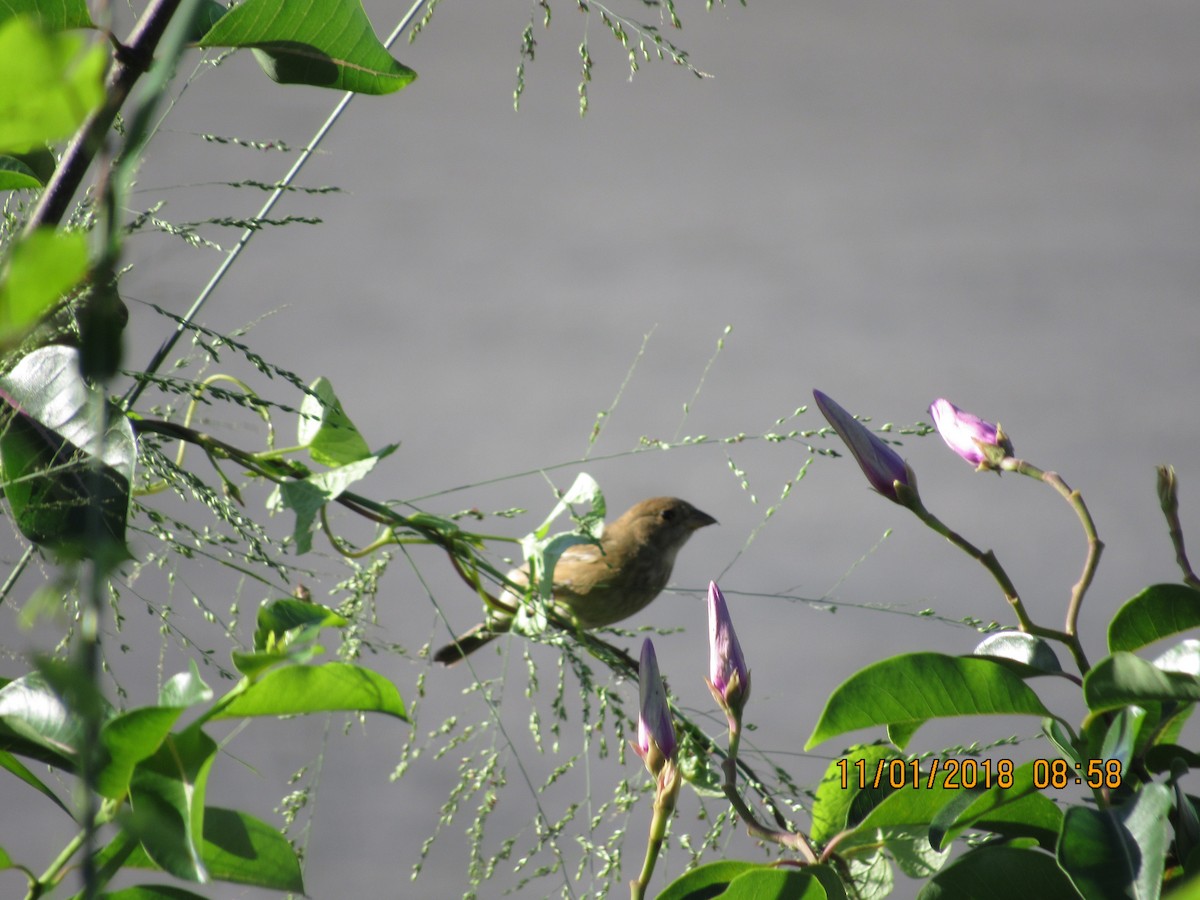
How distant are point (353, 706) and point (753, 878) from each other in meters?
0.12

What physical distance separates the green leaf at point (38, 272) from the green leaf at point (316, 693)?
0.16 metres

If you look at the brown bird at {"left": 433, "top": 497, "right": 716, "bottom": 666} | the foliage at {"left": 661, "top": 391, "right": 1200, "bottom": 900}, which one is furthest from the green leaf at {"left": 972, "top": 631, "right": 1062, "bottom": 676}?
the brown bird at {"left": 433, "top": 497, "right": 716, "bottom": 666}

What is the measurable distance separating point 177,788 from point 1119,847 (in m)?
0.23

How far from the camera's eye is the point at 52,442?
32cm

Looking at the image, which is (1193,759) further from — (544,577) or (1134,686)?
(544,577)

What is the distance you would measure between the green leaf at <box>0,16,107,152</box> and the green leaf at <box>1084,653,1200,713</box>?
0.27m

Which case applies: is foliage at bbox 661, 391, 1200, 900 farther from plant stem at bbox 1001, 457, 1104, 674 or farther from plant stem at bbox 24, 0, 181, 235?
plant stem at bbox 24, 0, 181, 235

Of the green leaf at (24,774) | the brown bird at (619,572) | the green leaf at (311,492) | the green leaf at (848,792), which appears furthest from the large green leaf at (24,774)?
the brown bird at (619,572)

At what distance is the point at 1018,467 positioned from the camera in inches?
16.2

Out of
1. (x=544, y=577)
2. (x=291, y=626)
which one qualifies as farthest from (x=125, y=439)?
(x=544, y=577)

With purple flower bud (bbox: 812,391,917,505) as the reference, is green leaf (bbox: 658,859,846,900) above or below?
below

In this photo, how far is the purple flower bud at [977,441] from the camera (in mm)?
427

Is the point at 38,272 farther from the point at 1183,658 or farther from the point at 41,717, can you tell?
the point at 1183,658
